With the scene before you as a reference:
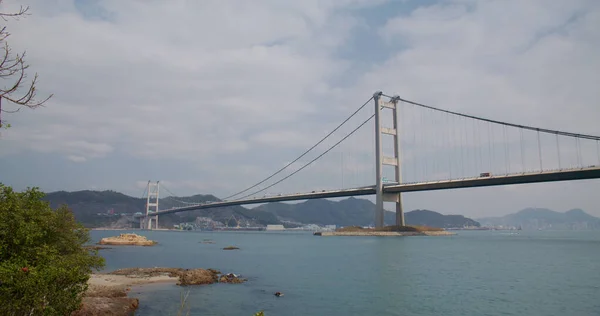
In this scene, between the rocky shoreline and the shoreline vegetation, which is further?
the shoreline vegetation

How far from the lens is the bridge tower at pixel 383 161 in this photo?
253 ft

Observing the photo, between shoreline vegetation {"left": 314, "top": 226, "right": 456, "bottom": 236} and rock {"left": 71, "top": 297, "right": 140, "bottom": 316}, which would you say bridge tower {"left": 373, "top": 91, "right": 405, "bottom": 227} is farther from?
rock {"left": 71, "top": 297, "right": 140, "bottom": 316}

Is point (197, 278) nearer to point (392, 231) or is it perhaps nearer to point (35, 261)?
point (35, 261)

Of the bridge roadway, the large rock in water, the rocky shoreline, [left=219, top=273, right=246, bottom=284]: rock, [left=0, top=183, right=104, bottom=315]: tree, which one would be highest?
the bridge roadway

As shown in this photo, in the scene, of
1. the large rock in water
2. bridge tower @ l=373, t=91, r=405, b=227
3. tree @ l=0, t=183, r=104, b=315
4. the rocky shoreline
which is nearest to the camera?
tree @ l=0, t=183, r=104, b=315

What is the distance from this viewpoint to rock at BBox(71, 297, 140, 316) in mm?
14852

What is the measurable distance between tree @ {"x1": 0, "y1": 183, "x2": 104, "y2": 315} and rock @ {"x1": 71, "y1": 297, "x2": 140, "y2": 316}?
1772 millimetres

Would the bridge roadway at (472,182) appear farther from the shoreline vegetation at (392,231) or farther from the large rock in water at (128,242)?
the large rock in water at (128,242)

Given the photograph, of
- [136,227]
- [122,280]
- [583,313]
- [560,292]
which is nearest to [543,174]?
[560,292]

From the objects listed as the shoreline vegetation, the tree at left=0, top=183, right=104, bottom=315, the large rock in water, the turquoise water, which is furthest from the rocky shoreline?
the shoreline vegetation

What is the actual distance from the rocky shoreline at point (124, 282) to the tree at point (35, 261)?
2.14m

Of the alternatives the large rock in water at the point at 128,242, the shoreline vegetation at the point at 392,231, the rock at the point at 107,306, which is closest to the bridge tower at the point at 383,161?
the shoreline vegetation at the point at 392,231

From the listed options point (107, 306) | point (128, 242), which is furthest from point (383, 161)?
point (107, 306)

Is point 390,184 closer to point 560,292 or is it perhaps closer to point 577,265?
point 577,265
